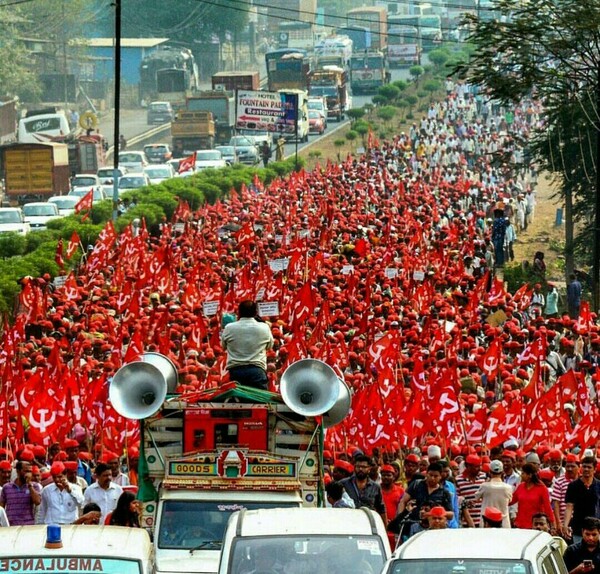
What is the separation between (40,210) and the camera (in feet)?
154

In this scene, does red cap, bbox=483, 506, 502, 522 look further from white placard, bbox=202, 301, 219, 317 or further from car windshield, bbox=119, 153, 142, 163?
car windshield, bbox=119, 153, 142, 163

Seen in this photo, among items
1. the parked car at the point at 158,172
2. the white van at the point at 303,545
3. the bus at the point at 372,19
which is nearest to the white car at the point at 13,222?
the parked car at the point at 158,172

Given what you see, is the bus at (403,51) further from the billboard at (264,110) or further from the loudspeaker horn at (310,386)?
the loudspeaker horn at (310,386)

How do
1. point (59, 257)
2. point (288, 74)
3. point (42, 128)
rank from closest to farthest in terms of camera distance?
1. point (59, 257)
2. point (42, 128)
3. point (288, 74)

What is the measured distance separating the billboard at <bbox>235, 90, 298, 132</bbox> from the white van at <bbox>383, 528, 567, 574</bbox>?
191ft

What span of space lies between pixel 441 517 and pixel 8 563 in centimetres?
350

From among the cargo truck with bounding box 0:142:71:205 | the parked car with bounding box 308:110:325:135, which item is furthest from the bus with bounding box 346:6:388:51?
the cargo truck with bounding box 0:142:71:205

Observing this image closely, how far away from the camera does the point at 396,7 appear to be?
180m

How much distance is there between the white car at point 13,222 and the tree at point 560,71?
10.2 m

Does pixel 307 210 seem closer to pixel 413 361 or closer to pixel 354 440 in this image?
pixel 413 361

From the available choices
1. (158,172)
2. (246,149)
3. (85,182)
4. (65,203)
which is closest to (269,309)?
(65,203)

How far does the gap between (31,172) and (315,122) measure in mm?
26507

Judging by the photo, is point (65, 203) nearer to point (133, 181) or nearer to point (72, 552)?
point (133, 181)

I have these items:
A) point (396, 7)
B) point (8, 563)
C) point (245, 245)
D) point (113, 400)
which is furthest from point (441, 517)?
point (396, 7)
